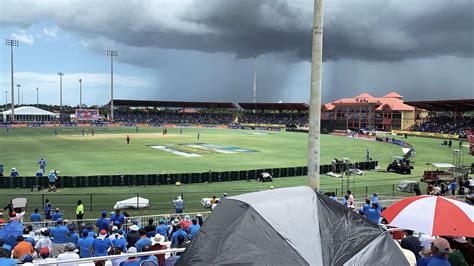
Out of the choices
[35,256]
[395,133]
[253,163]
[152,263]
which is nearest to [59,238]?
[35,256]

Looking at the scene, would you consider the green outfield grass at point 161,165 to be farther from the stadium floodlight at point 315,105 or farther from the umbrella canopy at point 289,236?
the umbrella canopy at point 289,236

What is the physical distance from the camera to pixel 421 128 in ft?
307

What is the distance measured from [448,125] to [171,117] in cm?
8906

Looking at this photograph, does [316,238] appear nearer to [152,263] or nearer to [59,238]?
[152,263]

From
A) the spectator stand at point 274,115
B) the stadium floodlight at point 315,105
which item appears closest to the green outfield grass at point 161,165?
the stadium floodlight at point 315,105

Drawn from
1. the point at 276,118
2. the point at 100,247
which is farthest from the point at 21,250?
the point at 276,118

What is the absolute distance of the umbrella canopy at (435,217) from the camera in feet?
23.8

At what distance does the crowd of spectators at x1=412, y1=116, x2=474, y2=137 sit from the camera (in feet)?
265

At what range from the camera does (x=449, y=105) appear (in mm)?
84125

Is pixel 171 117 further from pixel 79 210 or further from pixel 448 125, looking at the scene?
pixel 79 210

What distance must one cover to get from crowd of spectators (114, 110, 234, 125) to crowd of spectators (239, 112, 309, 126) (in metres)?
6.30

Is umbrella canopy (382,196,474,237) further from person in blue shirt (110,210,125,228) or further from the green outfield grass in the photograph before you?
the green outfield grass

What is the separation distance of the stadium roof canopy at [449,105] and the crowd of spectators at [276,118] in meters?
36.9

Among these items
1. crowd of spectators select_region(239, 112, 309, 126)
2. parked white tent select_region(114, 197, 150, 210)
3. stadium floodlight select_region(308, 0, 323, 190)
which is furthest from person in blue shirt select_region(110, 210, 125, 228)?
crowd of spectators select_region(239, 112, 309, 126)
